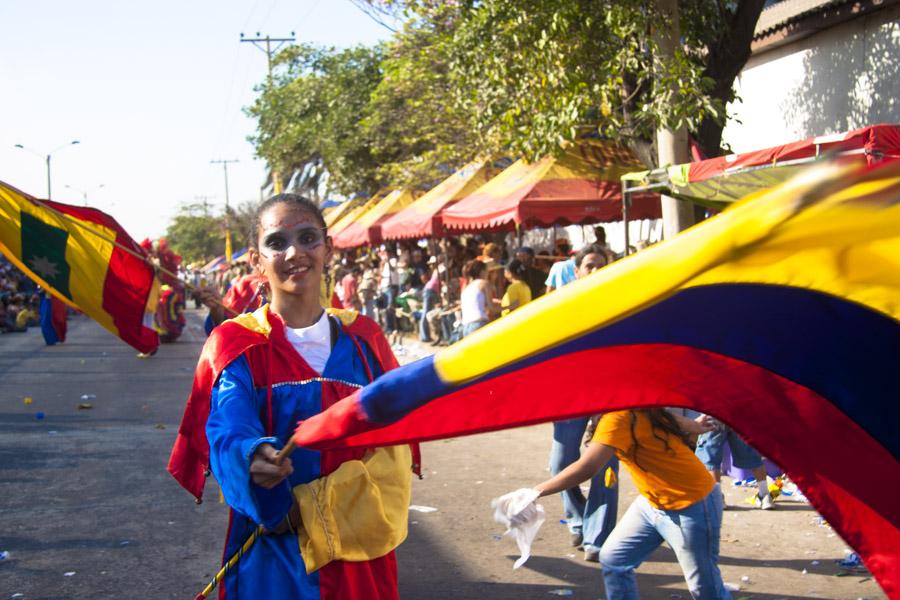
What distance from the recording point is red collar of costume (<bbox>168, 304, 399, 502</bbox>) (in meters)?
3.15

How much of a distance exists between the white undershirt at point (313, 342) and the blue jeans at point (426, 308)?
1798 centimetres

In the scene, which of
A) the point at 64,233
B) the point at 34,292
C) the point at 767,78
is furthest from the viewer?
the point at 34,292

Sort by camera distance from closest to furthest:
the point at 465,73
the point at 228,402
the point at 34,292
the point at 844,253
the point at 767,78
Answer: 1. the point at 844,253
2. the point at 228,402
3. the point at 465,73
4. the point at 767,78
5. the point at 34,292

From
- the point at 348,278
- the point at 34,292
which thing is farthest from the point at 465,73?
the point at 34,292

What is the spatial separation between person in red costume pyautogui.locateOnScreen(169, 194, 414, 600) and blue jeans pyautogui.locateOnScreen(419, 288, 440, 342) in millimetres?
18008

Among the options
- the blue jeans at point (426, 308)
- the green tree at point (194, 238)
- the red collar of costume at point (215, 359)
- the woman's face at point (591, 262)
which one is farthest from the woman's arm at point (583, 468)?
the green tree at point (194, 238)

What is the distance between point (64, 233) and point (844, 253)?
5.47 meters

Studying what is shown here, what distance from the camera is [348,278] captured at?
23094 millimetres

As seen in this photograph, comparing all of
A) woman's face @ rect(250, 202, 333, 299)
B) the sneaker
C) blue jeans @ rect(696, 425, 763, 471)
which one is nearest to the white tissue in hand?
woman's face @ rect(250, 202, 333, 299)

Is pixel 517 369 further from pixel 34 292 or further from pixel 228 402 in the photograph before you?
pixel 34 292

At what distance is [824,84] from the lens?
50.3 feet

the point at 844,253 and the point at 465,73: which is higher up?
the point at 465,73

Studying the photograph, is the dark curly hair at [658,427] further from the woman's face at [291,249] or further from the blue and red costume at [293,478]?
the woman's face at [291,249]

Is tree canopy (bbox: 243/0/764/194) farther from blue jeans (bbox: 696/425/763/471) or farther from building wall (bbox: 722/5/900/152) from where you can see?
blue jeans (bbox: 696/425/763/471)
